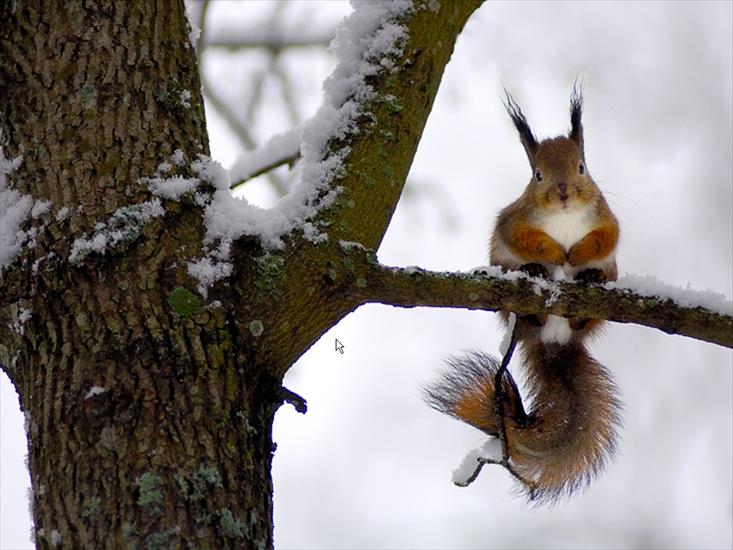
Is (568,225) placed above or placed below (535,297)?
above

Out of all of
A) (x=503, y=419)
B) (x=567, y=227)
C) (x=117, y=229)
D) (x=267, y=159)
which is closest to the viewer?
(x=117, y=229)

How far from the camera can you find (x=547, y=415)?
2.31 metres

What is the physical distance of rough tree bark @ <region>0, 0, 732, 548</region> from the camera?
51.7 inches

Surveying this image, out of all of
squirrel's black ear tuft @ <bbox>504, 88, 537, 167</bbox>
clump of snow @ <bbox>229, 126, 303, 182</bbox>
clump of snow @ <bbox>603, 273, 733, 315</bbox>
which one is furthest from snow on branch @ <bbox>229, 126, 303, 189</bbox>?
clump of snow @ <bbox>603, 273, 733, 315</bbox>

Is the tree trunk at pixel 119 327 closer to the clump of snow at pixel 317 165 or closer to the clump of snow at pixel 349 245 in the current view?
the clump of snow at pixel 317 165

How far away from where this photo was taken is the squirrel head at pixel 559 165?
2.46m

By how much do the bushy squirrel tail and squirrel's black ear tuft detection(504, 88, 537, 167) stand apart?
0.57m

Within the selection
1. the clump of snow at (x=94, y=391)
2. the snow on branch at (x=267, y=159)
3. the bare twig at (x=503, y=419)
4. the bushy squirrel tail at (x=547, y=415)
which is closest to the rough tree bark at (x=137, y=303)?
the clump of snow at (x=94, y=391)

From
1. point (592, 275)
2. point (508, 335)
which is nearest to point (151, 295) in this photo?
point (508, 335)

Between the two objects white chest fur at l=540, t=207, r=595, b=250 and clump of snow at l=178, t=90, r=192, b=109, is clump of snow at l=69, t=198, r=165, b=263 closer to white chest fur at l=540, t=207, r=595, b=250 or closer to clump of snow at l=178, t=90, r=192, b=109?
clump of snow at l=178, t=90, r=192, b=109

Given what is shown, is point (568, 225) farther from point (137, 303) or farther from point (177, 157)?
point (137, 303)

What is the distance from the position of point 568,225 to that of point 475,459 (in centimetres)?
76

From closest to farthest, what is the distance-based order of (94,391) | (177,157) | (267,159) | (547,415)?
1. (94,391)
2. (177,157)
3. (547,415)
4. (267,159)

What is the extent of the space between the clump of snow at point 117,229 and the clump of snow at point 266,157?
1.14 meters
